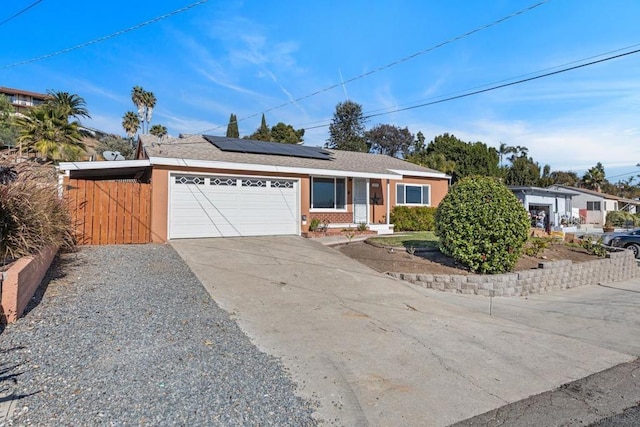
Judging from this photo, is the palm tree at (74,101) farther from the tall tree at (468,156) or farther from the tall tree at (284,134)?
the tall tree at (468,156)

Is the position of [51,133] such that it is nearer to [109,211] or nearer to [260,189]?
[109,211]

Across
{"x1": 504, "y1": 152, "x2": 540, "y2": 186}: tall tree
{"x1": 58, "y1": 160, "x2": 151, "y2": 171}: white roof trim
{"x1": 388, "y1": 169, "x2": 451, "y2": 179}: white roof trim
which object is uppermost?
{"x1": 504, "y1": 152, "x2": 540, "y2": 186}: tall tree

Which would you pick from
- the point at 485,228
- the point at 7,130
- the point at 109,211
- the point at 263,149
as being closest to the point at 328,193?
the point at 263,149

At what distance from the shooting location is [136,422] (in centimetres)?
301

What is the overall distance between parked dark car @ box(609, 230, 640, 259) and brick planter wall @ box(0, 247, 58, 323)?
67.2 ft

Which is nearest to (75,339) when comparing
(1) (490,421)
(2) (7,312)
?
(2) (7,312)

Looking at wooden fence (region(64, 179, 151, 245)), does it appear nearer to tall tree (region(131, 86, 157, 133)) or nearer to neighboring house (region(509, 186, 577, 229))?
neighboring house (region(509, 186, 577, 229))

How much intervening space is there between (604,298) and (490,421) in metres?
8.64

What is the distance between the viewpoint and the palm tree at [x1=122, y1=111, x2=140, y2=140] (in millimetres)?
46219

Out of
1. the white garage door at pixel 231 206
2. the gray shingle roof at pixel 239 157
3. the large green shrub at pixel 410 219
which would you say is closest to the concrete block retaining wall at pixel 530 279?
the white garage door at pixel 231 206

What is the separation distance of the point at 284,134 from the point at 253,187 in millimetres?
32434

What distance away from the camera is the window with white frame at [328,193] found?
16594 millimetres

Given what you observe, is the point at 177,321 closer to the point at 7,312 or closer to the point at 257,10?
the point at 7,312

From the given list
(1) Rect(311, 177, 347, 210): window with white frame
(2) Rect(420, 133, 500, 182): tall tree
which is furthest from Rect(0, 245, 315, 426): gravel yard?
(2) Rect(420, 133, 500, 182): tall tree
